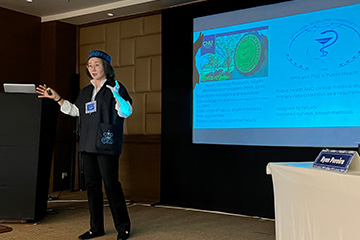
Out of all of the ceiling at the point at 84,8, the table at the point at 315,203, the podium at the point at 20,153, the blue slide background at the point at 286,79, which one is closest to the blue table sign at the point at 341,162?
the table at the point at 315,203

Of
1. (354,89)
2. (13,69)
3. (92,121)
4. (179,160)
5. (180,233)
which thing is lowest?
(180,233)

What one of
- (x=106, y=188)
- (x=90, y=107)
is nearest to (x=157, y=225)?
Answer: (x=106, y=188)

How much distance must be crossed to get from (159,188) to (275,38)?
7.79 feet

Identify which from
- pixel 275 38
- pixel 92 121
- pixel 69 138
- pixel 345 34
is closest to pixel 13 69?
pixel 69 138

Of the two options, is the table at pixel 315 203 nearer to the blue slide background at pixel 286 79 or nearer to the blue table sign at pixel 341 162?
the blue table sign at pixel 341 162

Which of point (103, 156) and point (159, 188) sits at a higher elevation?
point (103, 156)

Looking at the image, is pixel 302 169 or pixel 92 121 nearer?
pixel 302 169

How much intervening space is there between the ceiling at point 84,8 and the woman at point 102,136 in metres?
2.10

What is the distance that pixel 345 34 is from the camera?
3.97 meters

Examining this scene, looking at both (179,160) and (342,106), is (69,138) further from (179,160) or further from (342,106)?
(342,106)

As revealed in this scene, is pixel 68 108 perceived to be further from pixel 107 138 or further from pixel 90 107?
pixel 107 138

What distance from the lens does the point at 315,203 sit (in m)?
2.07

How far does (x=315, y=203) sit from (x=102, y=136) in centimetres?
180

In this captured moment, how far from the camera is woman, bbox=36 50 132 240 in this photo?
3367 millimetres
